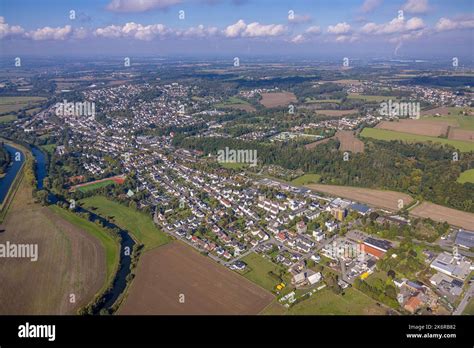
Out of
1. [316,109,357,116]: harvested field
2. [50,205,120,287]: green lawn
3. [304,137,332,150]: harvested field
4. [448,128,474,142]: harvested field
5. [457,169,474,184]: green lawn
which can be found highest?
[316,109,357,116]: harvested field

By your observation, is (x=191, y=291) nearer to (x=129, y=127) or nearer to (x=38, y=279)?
(x=38, y=279)

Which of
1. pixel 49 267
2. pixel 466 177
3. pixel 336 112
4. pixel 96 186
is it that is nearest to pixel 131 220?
pixel 49 267

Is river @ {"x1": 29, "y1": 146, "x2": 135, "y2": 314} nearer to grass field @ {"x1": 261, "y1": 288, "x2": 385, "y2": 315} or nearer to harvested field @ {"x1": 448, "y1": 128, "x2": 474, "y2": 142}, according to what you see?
grass field @ {"x1": 261, "y1": 288, "x2": 385, "y2": 315}

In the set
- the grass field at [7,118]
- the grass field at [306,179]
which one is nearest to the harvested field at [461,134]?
the grass field at [306,179]

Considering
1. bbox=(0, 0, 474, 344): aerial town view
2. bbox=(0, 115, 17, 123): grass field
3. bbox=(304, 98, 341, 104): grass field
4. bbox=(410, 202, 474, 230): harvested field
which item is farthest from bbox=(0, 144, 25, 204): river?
bbox=(304, 98, 341, 104): grass field

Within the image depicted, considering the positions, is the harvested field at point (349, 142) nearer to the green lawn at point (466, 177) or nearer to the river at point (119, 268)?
the green lawn at point (466, 177)

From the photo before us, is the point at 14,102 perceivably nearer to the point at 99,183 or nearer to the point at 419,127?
the point at 99,183
